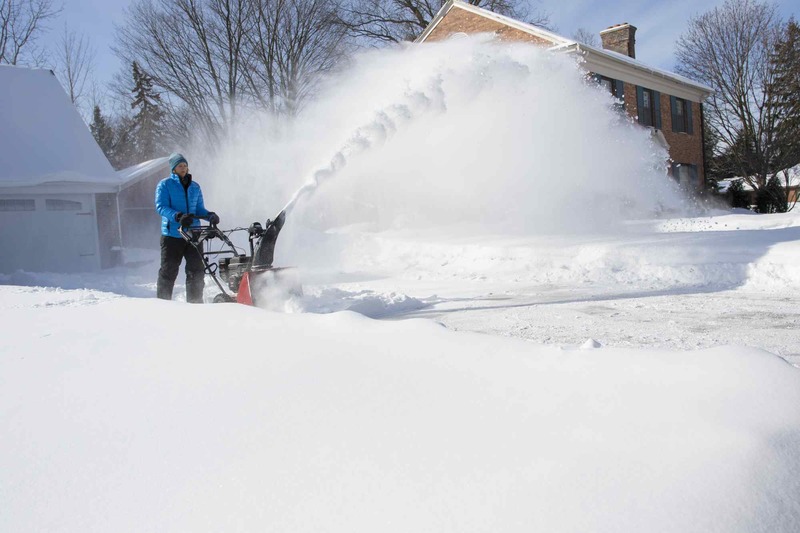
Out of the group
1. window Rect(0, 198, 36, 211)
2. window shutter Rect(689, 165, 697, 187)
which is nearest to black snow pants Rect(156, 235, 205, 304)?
window Rect(0, 198, 36, 211)

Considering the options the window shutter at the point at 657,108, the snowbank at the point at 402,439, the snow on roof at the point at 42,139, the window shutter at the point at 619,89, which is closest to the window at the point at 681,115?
the window shutter at the point at 657,108

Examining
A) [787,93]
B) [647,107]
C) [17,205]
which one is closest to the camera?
[17,205]

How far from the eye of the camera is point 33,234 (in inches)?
535

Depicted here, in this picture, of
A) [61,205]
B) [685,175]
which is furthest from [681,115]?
[61,205]

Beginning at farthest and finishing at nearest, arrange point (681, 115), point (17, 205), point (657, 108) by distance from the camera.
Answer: point (681, 115)
point (657, 108)
point (17, 205)

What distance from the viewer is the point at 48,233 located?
45.2 feet

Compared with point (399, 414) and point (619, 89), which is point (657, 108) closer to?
point (619, 89)

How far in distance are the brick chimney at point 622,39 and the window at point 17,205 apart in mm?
22266

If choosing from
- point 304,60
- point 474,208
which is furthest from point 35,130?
point 304,60

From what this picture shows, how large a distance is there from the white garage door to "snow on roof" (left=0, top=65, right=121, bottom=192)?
0.58 metres

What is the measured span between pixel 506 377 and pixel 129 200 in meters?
18.7

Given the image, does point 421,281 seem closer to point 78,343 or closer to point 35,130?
point 78,343

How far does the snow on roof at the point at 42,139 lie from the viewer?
13.5m

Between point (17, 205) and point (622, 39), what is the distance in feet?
75.4
